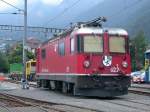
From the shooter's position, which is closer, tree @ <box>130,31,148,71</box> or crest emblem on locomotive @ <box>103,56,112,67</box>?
crest emblem on locomotive @ <box>103,56,112,67</box>

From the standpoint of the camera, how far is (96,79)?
24922mm

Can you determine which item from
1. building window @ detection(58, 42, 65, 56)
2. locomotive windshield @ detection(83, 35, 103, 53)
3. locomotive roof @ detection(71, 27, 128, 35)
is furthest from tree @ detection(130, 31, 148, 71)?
locomotive windshield @ detection(83, 35, 103, 53)

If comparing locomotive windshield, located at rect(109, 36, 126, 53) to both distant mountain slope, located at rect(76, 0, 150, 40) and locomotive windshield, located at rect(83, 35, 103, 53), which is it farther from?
distant mountain slope, located at rect(76, 0, 150, 40)

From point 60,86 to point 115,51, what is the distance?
23.0 feet

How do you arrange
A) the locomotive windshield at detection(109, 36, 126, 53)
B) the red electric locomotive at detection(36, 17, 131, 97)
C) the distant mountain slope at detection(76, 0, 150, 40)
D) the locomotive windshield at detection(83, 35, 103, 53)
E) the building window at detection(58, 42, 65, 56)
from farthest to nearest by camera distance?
the distant mountain slope at detection(76, 0, 150, 40) → the building window at detection(58, 42, 65, 56) → the locomotive windshield at detection(109, 36, 126, 53) → the locomotive windshield at detection(83, 35, 103, 53) → the red electric locomotive at detection(36, 17, 131, 97)

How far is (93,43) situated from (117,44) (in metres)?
1.22

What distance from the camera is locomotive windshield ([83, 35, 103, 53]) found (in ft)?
83.0

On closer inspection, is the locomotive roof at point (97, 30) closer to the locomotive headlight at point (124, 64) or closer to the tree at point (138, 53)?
the locomotive headlight at point (124, 64)

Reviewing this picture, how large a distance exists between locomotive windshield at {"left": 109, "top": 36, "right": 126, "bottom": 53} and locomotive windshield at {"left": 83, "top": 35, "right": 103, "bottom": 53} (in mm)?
509

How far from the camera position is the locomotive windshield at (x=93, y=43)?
996 inches

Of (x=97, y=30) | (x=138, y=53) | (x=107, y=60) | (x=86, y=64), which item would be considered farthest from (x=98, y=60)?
(x=138, y=53)

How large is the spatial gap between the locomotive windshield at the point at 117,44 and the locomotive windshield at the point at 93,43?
0.51m

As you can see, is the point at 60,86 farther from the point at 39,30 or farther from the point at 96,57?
the point at 39,30

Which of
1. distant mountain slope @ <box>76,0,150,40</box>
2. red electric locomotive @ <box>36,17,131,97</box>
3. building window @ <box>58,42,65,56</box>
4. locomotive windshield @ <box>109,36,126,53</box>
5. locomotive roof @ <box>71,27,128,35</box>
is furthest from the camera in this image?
distant mountain slope @ <box>76,0,150,40</box>
